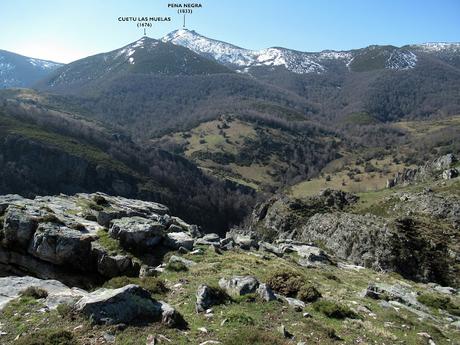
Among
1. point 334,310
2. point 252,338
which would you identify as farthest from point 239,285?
point 252,338

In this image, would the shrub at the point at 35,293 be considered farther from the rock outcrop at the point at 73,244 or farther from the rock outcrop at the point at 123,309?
the rock outcrop at the point at 73,244

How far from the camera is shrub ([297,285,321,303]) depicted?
2447 centimetres

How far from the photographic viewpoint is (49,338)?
16625 millimetres

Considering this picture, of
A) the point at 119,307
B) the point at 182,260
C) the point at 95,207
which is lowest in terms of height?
the point at 95,207

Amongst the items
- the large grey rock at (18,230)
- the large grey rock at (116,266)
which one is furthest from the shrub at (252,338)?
the large grey rock at (18,230)

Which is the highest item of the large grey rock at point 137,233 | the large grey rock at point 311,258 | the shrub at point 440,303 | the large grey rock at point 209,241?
the large grey rock at point 137,233

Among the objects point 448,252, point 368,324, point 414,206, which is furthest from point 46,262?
point 414,206

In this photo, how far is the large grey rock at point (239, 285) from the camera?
2369 centimetres

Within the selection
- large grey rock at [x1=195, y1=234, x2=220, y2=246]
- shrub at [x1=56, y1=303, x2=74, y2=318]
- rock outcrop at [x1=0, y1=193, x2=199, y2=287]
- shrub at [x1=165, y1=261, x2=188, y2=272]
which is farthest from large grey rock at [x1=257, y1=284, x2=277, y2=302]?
large grey rock at [x1=195, y1=234, x2=220, y2=246]

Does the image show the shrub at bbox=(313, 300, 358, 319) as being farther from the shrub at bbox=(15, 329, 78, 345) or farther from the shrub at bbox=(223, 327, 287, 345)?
the shrub at bbox=(15, 329, 78, 345)

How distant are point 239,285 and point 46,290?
10453 millimetres

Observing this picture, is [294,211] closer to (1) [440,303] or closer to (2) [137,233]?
(2) [137,233]

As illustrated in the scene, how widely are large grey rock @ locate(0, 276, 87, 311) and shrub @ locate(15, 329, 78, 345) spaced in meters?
3.00

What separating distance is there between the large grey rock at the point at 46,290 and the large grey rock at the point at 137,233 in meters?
9.60
